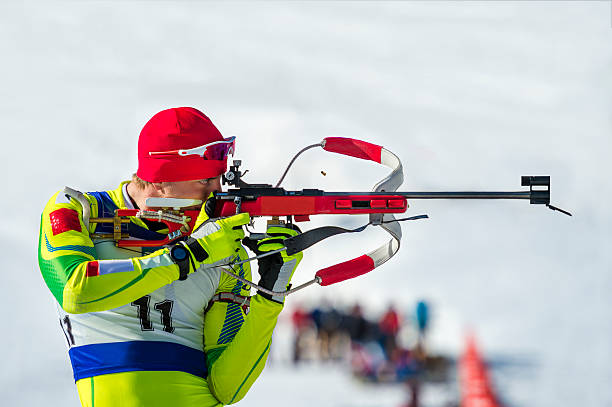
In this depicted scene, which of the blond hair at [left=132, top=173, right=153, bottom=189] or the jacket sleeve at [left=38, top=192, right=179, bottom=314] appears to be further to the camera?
the blond hair at [left=132, top=173, right=153, bottom=189]

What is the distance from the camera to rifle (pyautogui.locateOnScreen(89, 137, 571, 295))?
3424mm

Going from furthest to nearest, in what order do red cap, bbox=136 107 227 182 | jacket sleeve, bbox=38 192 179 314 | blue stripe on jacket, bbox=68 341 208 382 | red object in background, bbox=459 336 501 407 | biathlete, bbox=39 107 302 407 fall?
red object in background, bbox=459 336 501 407, red cap, bbox=136 107 227 182, blue stripe on jacket, bbox=68 341 208 382, biathlete, bbox=39 107 302 407, jacket sleeve, bbox=38 192 179 314

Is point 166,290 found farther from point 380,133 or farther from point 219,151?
point 380,133

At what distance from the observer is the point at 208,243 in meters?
3.20

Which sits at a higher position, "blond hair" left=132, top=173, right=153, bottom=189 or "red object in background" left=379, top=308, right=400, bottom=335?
"blond hair" left=132, top=173, right=153, bottom=189

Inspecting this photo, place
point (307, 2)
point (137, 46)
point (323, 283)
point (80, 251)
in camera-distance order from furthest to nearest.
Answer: point (307, 2), point (137, 46), point (323, 283), point (80, 251)

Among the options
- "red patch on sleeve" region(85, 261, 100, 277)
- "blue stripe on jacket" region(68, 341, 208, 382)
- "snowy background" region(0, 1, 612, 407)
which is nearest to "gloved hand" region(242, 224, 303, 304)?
"blue stripe on jacket" region(68, 341, 208, 382)

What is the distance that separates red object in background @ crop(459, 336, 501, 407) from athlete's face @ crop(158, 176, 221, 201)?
450cm

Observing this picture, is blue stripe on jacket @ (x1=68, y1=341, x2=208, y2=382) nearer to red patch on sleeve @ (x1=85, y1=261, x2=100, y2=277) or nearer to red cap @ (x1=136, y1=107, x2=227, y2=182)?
red patch on sleeve @ (x1=85, y1=261, x2=100, y2=277)

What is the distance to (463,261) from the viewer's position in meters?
8.68
